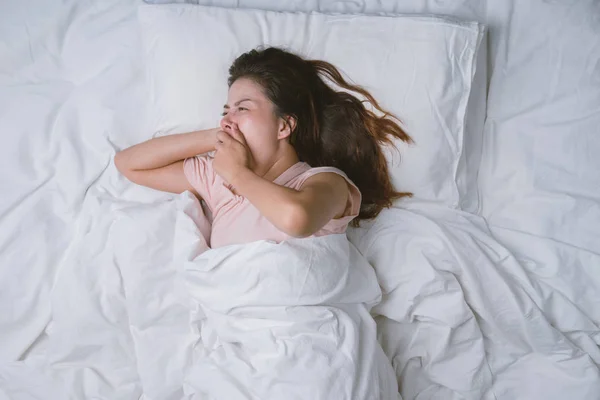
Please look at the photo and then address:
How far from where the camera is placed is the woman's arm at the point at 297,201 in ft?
3.87

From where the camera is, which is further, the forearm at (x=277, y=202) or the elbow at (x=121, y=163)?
the elbow at (x=121, y=163)

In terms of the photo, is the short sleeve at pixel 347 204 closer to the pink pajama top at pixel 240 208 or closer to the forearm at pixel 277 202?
the pink pajama top at pixel 240 208

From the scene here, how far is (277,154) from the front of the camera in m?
1.42

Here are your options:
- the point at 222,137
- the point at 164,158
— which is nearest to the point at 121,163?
the point at 164,158

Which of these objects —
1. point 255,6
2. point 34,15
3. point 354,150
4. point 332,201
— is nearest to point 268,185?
point 332,201

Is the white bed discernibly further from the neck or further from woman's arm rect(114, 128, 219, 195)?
the neck

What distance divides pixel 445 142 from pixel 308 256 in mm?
474

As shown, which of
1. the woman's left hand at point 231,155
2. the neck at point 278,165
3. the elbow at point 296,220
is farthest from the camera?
the neck at point 278,165

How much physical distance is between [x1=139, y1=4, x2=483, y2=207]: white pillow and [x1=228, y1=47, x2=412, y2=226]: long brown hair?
29mm

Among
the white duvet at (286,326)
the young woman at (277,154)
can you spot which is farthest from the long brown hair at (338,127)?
the white duvet at (286,326)

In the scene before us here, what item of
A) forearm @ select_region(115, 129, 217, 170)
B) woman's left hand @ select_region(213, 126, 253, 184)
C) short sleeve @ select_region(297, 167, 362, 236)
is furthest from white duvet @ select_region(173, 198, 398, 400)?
forearm @ select_region(115, 129, 217, 170)

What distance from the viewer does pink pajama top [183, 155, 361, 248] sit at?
4.42 ft

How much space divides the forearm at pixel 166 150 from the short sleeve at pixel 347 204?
9.9 inches

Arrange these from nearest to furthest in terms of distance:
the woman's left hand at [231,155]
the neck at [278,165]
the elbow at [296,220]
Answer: the elbow at [296,220] → the woman's left hand at [231,155] → the neck at [278,165]
